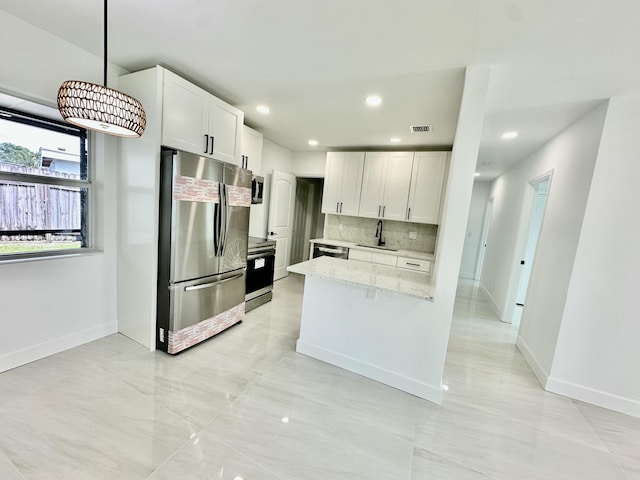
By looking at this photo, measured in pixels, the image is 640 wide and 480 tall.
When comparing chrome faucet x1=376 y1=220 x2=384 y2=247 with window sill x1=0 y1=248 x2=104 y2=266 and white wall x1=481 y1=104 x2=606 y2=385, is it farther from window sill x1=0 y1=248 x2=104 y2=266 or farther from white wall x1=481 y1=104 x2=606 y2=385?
window sill x1=0 y1=248 x2=104 y2=266

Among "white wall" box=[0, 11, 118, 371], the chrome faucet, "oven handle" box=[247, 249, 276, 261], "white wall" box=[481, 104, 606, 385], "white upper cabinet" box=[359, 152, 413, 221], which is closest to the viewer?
"white wall" box=[0, 11, 118, 371]

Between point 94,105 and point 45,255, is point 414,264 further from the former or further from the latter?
point 45,255

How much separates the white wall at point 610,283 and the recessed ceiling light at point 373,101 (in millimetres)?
1886

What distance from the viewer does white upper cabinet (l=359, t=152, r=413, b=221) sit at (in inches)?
166

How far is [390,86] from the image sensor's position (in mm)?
2320

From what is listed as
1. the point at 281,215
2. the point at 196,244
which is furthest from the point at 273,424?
the point at 281,215

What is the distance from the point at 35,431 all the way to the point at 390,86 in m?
3.53

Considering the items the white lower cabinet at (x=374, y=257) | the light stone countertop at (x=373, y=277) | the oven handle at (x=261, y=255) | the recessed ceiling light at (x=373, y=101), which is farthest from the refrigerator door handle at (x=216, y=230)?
the white lower cabinet at (x=374, y=257)

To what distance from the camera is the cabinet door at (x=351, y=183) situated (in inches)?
178

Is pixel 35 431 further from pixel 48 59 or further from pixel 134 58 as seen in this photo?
pixel 134 58

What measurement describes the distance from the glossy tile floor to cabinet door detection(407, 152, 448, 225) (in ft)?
7.55

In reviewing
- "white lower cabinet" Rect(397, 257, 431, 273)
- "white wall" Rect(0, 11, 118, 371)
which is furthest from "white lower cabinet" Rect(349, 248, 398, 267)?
"white wall" Rect(0, 11, 118, 371)

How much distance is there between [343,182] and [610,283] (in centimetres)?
348

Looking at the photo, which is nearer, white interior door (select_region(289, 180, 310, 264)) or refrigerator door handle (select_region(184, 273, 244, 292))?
refrigerator door handle (select_region(184, 273, 244, 292))
